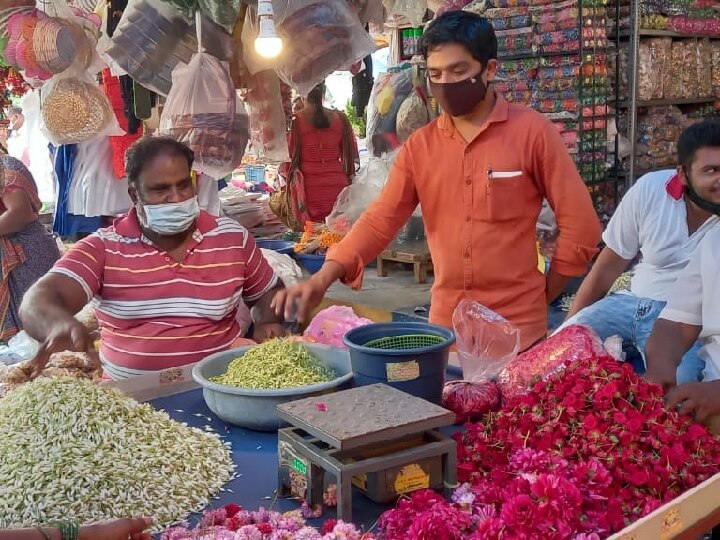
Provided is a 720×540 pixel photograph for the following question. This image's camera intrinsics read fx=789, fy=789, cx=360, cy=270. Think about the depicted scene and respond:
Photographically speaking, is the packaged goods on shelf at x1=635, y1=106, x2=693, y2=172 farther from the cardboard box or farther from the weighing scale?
the weighing scale

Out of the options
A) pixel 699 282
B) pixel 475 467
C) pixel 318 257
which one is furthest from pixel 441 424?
pixel 318 257

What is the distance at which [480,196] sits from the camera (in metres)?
2.58

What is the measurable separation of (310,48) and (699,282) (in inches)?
97.9

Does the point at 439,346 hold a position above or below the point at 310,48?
below

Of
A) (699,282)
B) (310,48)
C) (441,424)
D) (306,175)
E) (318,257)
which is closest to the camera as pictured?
(441,424)

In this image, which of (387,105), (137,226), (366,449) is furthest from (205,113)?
(366,449)

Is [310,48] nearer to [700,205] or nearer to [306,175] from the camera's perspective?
[700,205]

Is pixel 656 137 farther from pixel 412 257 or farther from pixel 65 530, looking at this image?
pixel 65 530

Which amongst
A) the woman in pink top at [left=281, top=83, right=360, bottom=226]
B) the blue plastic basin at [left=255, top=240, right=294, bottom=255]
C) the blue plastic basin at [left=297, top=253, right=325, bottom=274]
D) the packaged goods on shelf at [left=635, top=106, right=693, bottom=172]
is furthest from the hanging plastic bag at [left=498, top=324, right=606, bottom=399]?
the woman in pink top at [left=281, top=83, right=360, bottom=226]

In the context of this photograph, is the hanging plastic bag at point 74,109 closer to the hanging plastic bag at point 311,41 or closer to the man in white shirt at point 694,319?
the hanging plastic bag at point 311,41

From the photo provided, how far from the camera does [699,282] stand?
7.07 feet

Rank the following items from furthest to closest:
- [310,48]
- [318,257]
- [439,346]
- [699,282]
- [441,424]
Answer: [318,257] < [310,48] < [699,282] < [439,346] < [441,424]

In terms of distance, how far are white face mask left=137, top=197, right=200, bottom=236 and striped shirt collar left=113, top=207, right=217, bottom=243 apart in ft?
0.14

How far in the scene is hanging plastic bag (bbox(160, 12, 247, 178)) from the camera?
143 inches
